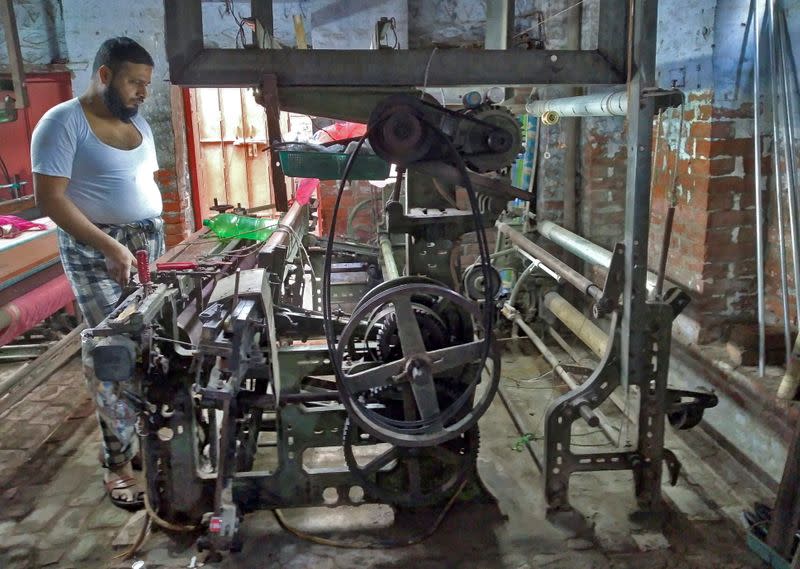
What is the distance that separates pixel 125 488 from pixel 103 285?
2.76 feet

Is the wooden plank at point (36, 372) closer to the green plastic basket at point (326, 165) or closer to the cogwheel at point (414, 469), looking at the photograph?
the cogwheel at point (414, 469)

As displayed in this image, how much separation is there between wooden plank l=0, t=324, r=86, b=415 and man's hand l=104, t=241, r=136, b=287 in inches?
48.2

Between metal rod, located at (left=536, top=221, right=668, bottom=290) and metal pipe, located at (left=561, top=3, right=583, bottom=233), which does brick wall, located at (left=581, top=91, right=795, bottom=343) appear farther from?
metal pipe, located at (left=561, top=3, right=583, bottom=233)

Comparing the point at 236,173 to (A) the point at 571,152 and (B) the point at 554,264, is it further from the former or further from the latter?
(B) the point at 554,264

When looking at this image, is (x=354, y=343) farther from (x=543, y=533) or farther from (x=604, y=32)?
(x=604, y=32)

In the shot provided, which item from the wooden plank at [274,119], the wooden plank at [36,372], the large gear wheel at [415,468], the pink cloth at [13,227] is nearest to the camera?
the wooden plank at [274,119]

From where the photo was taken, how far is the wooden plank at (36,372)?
11.3ft

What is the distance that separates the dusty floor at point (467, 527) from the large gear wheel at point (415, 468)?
0.14m

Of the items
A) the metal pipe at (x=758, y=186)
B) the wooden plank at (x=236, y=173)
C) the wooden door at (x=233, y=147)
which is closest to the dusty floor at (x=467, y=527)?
the metal pipe at (x=758, y=186)

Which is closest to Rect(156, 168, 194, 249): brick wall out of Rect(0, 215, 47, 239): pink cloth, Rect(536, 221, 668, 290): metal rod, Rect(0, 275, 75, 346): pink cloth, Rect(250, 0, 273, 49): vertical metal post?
Rect(0, 215, 47, 239): pink cloth

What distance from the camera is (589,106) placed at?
2828 mm

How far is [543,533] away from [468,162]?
1390mm

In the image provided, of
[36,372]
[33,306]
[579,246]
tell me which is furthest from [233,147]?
[579,246]

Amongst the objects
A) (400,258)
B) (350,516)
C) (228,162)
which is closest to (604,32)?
(350,516)
